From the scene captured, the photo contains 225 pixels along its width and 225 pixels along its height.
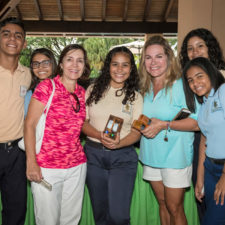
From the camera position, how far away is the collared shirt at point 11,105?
7.32ft

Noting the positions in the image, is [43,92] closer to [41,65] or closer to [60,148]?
[60,148]

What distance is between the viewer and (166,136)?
82.5 inches

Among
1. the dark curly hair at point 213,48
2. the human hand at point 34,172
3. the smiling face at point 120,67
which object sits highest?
the dark curly hair at point 213,48

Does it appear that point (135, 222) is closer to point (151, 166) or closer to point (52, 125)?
point (151, 166)

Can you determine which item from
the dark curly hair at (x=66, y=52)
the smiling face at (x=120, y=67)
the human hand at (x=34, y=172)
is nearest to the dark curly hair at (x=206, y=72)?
the smiling face at (x=120, y=67)

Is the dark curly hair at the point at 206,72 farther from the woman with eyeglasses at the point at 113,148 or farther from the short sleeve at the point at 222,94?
the woman with eyeglasses at the point at 113,148

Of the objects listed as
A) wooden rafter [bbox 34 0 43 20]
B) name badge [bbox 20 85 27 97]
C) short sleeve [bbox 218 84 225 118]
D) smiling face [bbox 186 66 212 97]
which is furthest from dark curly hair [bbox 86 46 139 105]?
wooden rafter [bbox 34 0 43 20]

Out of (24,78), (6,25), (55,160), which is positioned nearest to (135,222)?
(55,160)

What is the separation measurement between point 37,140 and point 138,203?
4.59ft

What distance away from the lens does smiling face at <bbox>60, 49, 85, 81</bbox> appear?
2.06 m

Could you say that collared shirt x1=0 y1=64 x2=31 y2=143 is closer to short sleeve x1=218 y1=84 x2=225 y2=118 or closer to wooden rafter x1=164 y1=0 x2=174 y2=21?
short sleeve x1=218 y1=84 x2=225 y2=118

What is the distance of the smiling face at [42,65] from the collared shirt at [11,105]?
0.26 m

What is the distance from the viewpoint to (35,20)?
7645 millimetres

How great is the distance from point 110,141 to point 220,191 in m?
0.85
